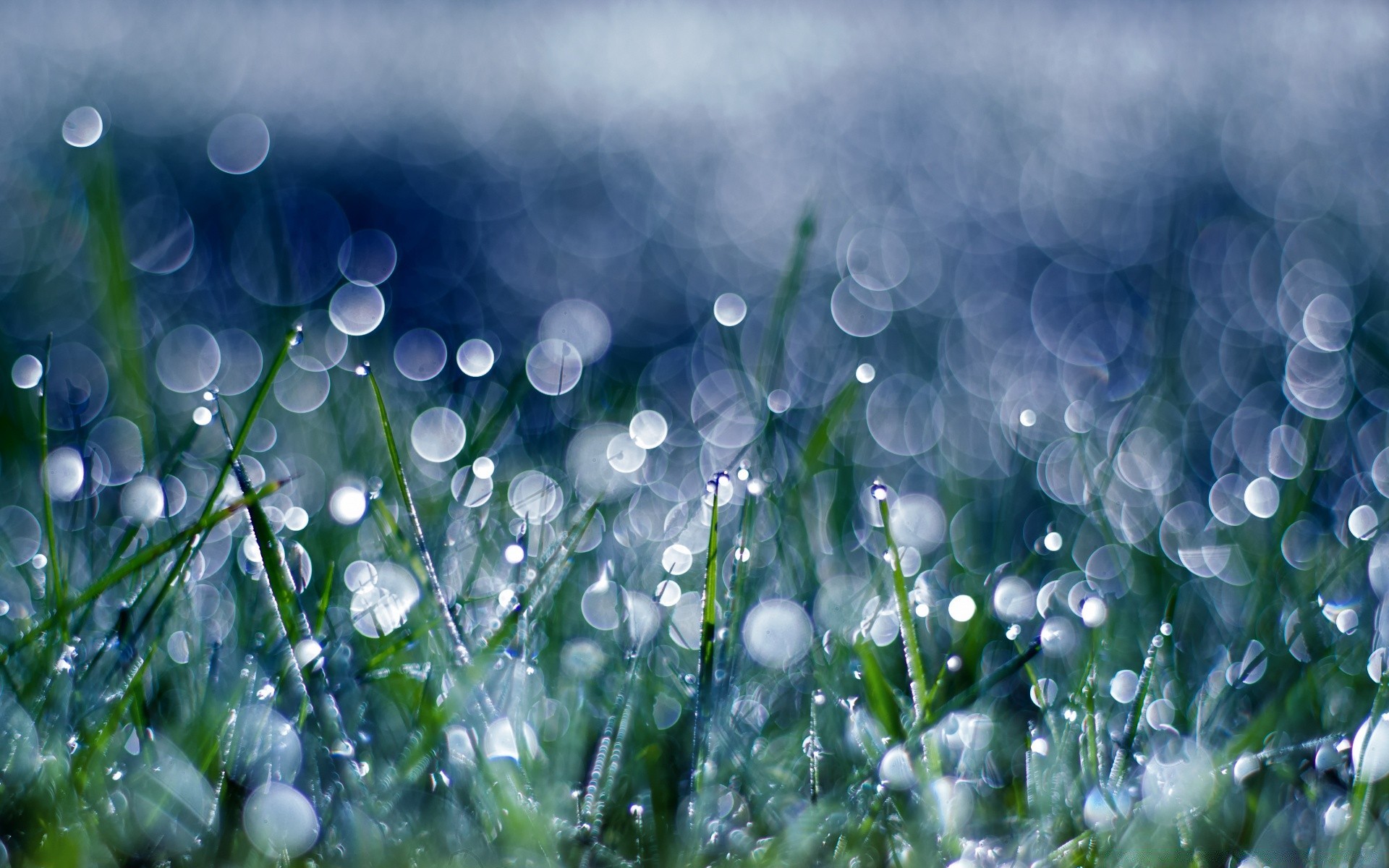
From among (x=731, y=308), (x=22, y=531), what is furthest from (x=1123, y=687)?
(x=731, y=308)

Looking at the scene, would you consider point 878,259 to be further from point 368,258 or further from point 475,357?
point 475,357

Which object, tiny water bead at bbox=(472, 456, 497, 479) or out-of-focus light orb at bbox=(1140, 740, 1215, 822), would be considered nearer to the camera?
out-of-focus light orb at bbox=(1140, 740, 1215, 822)

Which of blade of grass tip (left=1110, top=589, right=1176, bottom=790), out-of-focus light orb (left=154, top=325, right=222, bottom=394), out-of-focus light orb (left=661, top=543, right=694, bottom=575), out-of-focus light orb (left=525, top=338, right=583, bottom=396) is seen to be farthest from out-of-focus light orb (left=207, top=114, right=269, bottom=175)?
blade of grass tip (left=1110, top=589, right=1176, bottom=790)

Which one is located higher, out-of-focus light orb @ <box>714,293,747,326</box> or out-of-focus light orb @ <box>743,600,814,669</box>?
out-of-focus light orb @ <box>743,600,814,669</box>

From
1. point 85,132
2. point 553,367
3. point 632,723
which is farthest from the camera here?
point 553,367

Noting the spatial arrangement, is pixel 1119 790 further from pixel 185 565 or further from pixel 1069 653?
pixel 185 565

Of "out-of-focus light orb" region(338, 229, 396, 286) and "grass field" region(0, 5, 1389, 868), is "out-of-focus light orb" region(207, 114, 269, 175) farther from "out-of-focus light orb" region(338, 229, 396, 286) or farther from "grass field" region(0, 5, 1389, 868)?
"grass field" region(0, 5, 1389, 868)

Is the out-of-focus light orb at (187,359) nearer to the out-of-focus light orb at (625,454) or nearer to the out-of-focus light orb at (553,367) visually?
the out-of-focus light orb at (553,367)
